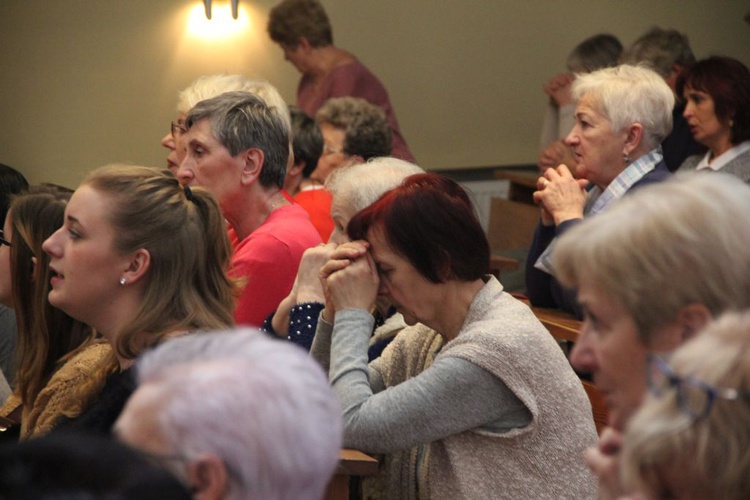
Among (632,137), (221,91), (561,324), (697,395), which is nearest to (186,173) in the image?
(221,91)

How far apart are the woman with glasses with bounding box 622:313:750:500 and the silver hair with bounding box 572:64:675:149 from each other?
2222 mm

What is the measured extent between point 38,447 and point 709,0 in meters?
7.00

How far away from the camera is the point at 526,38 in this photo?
269 inches

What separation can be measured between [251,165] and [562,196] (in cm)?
88

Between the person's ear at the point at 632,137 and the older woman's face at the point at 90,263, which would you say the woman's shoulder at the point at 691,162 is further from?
the older woman's face at the point at 90,263

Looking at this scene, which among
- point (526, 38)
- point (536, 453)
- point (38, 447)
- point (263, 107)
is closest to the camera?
point (38, 447)

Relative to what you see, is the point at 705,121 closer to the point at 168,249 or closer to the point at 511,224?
the point at 511,224

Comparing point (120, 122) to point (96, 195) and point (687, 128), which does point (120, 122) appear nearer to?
point (687, 128)

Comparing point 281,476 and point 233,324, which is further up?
point 281,476

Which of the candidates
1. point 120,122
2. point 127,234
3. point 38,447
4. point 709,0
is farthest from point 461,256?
point 709,0

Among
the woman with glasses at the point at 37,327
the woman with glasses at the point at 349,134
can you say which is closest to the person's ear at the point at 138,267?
the woman with glasses at the point at 37,327

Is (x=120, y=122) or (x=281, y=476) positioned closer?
(x=281, y=476)

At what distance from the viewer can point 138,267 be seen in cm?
214

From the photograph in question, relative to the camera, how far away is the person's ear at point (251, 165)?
287 centimetres
